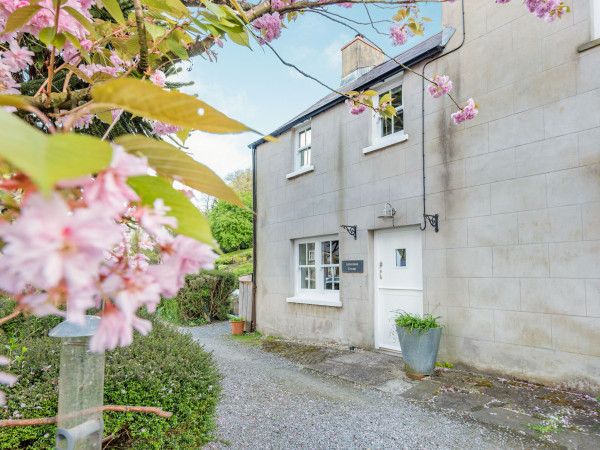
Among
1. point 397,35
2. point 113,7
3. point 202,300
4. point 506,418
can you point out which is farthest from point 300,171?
point 113,7

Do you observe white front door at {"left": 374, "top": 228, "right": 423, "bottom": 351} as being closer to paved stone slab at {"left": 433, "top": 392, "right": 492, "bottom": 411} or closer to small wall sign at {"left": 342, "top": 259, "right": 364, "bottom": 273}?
small wall sign at {"left": 342, "top": 259, "right": 364, "bottom": 273}

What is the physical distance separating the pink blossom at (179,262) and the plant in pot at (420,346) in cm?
459

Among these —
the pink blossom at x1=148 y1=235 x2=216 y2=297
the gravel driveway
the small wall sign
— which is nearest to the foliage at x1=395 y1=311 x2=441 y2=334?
the gravel driveway

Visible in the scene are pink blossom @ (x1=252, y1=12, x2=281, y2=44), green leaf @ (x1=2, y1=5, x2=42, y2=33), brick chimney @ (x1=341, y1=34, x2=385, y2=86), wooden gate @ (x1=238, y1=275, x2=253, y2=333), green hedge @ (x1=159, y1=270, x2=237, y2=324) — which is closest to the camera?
green leaf @ (x1=2, y1=5, x2=42, y2=33)

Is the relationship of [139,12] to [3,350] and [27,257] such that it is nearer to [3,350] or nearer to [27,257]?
[27,257]

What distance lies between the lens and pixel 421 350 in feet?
15.0

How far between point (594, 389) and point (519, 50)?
374 cm

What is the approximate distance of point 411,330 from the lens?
4.64 metres

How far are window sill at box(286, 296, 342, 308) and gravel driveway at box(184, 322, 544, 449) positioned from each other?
5.39ft

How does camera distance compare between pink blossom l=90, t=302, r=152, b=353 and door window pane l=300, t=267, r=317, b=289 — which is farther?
door window pane l=300, t=267, r=317, b=289

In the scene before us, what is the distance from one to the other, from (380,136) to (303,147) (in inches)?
78.4

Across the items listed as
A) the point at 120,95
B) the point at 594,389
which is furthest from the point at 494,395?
Result: the point at 120,95

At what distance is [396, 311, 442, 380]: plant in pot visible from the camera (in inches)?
180

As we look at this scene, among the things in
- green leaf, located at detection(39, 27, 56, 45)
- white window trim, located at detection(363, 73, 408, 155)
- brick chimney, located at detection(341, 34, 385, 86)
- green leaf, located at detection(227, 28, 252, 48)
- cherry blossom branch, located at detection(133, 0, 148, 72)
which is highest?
brick chimney, located at detection(341, 34, 385, 86)
